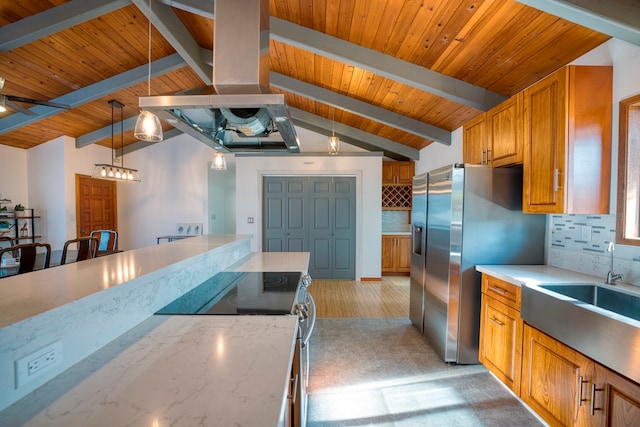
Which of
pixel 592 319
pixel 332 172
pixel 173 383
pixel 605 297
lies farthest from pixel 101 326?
pixel 332 172

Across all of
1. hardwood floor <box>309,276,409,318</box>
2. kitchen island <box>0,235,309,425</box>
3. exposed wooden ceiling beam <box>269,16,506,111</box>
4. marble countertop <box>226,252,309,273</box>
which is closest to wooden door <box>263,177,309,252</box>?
hardwood floor <box>309,276,409,318</box>

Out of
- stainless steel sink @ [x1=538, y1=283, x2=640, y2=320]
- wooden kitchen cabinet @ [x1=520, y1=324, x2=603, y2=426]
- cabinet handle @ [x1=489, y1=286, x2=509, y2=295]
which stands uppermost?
stainless steel sink @ [x1=538, y1=283, x2=640, y2=320]

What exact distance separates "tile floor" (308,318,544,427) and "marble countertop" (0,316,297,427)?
1218 mm

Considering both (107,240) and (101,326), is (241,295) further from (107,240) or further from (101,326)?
(107,240)

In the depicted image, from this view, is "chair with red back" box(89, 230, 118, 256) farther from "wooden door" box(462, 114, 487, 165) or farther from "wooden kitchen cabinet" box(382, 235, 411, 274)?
"wooden door" box(462, 114, 487, 165)

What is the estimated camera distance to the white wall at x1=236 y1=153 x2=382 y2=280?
16.7 feet

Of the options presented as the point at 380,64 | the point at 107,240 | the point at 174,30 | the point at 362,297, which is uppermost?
the point at 174,30

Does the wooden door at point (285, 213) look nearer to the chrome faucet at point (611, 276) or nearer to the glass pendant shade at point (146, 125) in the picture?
the glass pendant shade at point (146, 125)

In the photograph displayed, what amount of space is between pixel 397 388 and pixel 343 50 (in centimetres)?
288

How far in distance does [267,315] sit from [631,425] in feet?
5.10

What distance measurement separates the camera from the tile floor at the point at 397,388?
1.80 metres

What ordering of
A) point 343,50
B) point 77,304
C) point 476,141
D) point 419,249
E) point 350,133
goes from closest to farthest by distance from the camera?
point 77,304
point 343,50
point 476,141
point 419,249
point 350,133

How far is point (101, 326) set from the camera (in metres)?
0.93

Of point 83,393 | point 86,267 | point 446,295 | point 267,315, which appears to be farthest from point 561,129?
point 86,267
